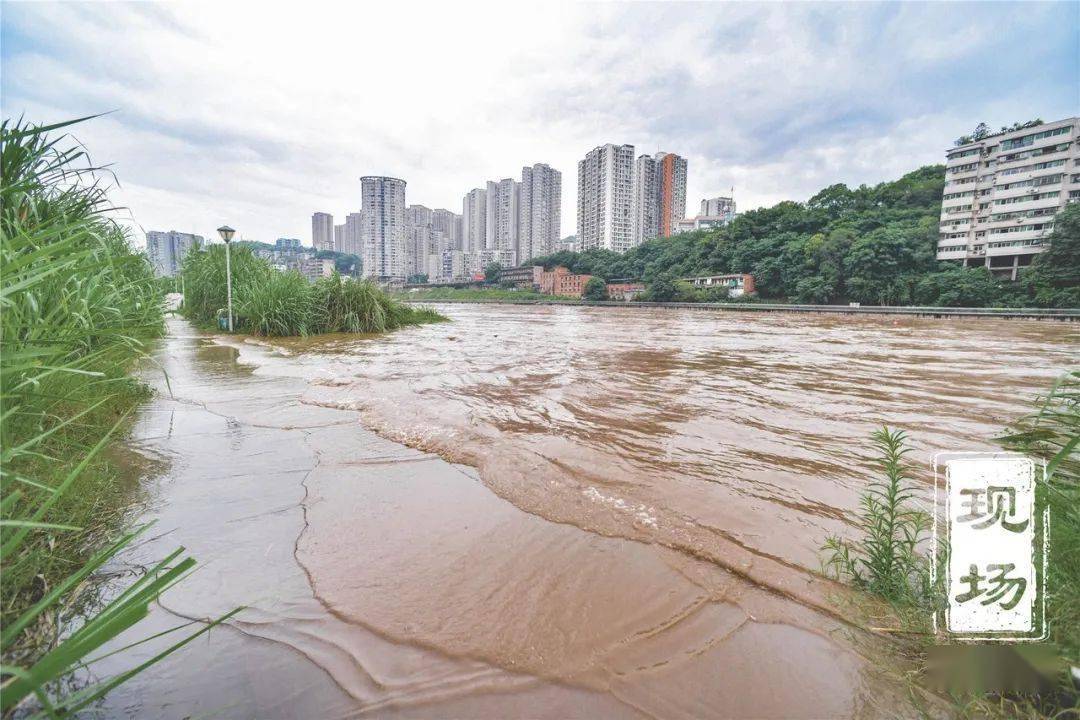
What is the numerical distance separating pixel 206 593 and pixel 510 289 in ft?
250

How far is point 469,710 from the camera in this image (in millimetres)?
1177

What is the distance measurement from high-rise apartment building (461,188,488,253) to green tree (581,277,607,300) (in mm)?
58052

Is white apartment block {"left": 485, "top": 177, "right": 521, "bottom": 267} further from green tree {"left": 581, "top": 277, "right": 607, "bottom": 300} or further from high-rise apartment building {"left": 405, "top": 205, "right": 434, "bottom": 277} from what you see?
green tree {"left": 581, "top": 277, "right": 607, "bottom": 300}

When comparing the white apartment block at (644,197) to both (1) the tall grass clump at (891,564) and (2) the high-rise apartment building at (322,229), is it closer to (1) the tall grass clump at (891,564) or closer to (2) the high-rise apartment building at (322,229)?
(2) the high-rise apartment building at (322,229)

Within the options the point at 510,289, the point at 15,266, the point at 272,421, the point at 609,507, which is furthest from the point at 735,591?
the point at 510,289

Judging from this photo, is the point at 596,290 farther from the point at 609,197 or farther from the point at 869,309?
the point at 609,197

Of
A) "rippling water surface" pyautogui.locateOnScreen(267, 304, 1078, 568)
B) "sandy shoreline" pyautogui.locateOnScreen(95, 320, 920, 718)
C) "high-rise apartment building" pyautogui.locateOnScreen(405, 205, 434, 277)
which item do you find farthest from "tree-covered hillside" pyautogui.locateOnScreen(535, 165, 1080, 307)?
"sandy shoreline" pyautogui.locateOnScreen(95, 320, 920, 718)

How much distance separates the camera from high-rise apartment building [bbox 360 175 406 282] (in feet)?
246

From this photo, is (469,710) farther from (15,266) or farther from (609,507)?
(15,266)

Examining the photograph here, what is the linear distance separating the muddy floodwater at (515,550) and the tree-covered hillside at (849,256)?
147 feet

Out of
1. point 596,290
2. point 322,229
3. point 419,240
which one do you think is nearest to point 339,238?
point 322,229

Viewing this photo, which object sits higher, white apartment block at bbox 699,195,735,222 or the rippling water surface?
white apartment block at bbox 699,195,735,222

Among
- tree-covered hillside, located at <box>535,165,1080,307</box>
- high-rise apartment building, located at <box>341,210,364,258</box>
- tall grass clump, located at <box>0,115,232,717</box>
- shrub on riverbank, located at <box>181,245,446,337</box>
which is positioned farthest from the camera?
high-rise apartment building, located at <box>341,210,364,258</box>

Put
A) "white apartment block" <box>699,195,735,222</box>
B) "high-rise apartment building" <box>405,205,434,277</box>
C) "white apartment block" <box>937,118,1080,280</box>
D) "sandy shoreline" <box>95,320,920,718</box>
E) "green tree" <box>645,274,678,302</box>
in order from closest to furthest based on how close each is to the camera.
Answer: "sandy shoreline" <box>95,320,920,718</box>
"white apartment block" <box>937,118,1080,280</box>
"green tree" <box>645,274,678,302</box>
"high-rise apartment building" <box>405,205,434,277</box>
"white apartment block" <box>699,195,735,222</box>
